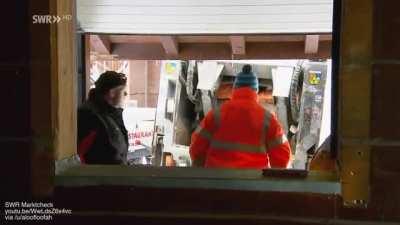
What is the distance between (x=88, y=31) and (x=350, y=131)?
230 centimetres

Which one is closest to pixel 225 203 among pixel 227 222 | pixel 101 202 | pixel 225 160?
pixel 227 222

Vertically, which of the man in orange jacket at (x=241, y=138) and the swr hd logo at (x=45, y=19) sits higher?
the swr hd logo at (x=45, y=19)

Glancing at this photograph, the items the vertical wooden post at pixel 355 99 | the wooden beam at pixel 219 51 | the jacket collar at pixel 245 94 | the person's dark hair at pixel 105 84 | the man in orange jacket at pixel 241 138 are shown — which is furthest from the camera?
the wooden beam at pixel 219 51

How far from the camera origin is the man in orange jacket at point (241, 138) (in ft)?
10.0

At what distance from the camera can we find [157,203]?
1.86 metres

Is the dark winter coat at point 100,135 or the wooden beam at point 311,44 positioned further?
the wooden beam at point 311,44

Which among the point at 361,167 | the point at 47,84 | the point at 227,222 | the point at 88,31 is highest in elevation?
the point at 88,31

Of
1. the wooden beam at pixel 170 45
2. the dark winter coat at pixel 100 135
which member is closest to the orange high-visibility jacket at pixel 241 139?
the dark winter coat at pixel 100 135

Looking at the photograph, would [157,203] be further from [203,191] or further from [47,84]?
[47,84]

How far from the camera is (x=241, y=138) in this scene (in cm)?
309

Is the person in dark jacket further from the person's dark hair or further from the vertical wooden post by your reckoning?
the vertical wooden post

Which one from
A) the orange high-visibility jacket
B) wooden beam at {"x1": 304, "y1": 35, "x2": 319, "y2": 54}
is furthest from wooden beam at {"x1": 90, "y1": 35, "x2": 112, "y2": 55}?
the orange high-visibility jacket

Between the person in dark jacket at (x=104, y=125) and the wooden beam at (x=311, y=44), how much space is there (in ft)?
5.59

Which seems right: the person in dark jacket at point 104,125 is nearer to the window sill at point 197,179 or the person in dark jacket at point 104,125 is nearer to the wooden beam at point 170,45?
the wooden beam at point 170,45
